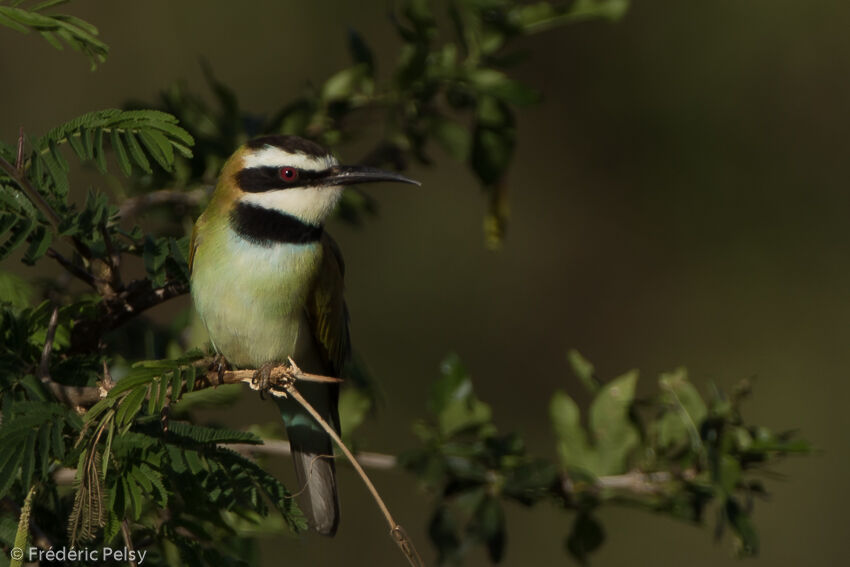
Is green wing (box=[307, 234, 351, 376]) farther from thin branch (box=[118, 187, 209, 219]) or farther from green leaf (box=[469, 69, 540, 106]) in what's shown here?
green leaf (box=[469, 69, 540, 106])

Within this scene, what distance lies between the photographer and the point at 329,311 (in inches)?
97.5

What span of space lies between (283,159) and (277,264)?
0.22 metres

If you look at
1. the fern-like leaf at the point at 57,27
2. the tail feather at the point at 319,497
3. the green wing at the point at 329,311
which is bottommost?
the tail feather at the point at 319,497

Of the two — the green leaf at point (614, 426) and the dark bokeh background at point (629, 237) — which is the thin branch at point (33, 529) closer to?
the green leaf at point (614, 426)

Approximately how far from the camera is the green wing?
245 centimetres

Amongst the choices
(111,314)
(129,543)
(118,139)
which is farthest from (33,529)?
(118,139)

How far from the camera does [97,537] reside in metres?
1.78

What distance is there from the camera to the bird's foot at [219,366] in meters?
1.85

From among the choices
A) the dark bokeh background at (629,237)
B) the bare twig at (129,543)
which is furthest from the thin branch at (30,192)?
the dark bokeh background at (629,237)

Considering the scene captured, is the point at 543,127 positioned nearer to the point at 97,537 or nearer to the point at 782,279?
the point at 782,279

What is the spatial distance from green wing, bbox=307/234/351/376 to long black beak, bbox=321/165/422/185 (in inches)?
6.9

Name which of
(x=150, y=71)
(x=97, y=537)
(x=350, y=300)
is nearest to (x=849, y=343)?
(x=350, y=300)

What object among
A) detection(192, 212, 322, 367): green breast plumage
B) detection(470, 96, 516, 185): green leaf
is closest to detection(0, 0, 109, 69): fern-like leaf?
detection(192, 212, 322, 367): green breast plumage

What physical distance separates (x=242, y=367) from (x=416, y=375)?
2.86 m
